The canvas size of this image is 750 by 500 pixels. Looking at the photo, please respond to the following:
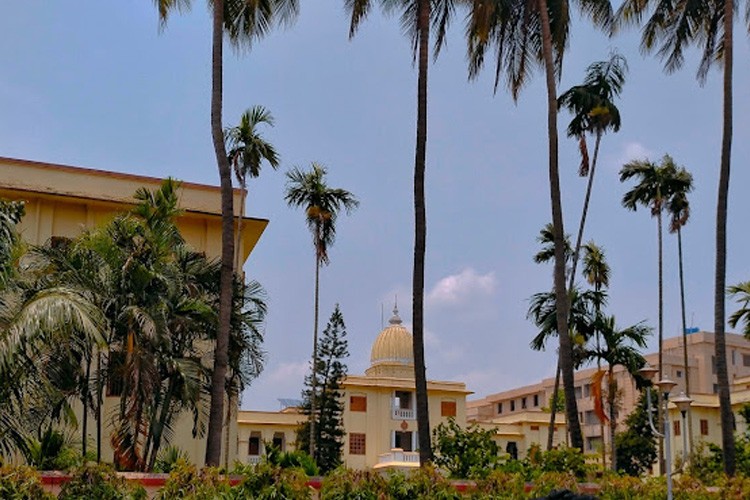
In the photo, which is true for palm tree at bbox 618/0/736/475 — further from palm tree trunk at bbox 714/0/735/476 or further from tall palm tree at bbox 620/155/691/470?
tall palm tree at bbox 620/155/691/470

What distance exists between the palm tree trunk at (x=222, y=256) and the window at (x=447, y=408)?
1480 inches

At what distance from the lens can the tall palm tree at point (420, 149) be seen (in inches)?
786

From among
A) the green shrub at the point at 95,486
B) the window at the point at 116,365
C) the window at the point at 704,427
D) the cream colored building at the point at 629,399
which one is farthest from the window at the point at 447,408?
the green shrub at the point at 95,486

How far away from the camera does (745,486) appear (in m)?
18.4

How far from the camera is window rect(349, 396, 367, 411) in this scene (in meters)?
54.9

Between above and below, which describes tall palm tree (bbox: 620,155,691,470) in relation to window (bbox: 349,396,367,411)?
above

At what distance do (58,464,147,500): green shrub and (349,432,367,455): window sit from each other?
40.8 m

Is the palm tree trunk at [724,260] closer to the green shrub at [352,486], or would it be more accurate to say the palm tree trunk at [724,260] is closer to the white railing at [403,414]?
the green shrub at [352,486]

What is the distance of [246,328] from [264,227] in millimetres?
9132

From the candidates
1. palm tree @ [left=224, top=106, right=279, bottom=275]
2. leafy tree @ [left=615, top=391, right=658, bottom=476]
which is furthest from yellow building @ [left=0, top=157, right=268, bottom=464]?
leafy tree @ [left=615, top=391, right=658, bottom=476]

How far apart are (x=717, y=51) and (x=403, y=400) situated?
3475 cm

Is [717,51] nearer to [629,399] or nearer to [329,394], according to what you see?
[329,394]

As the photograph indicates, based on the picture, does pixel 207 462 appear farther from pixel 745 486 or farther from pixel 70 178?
pixel 70 178

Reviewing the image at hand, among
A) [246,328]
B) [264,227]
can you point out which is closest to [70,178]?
[264,227]
